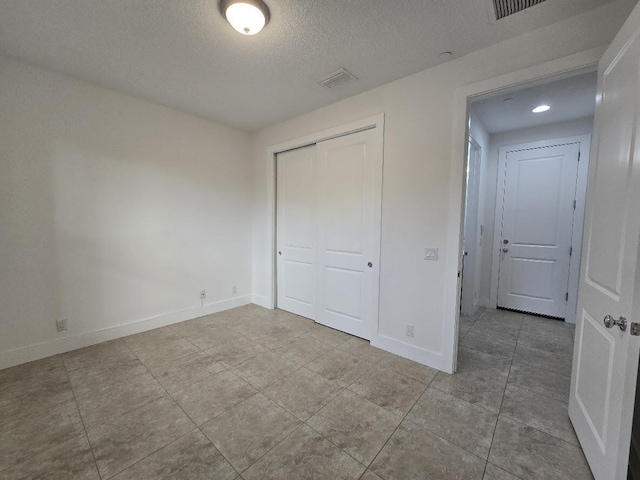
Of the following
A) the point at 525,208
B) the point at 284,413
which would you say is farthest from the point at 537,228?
the point at 284,413

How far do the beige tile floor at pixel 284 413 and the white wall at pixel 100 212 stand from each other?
43 centimetres

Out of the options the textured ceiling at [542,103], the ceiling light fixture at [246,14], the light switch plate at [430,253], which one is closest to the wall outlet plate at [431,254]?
the light switch plate at [430,253]

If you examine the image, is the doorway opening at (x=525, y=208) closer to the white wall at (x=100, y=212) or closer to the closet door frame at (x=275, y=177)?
the closet door frame at (x=275, y=177)

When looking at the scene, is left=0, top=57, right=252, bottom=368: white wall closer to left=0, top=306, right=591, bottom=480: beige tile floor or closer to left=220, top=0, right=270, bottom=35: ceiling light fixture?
left=0, top=306, right=591, bottom=480: beige tile floor

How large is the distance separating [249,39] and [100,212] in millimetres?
2319

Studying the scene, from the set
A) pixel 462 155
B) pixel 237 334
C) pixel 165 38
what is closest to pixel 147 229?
pixel 237 334

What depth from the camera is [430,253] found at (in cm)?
233

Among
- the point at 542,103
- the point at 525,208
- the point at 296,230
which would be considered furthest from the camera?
the point at 525,208

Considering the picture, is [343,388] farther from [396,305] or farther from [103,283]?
[103,283]

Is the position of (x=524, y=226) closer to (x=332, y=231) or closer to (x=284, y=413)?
(x=332, y=231)

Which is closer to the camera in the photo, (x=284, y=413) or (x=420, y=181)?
(x=284, y=413)

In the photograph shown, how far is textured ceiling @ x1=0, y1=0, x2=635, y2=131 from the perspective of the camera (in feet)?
5.41

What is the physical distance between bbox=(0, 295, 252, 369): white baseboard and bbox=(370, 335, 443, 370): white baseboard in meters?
Result: 2.37

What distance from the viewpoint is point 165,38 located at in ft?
6.31
